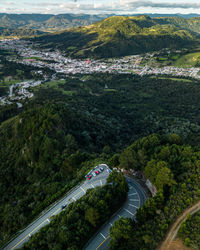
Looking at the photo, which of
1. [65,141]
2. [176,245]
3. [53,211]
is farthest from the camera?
[65,141]

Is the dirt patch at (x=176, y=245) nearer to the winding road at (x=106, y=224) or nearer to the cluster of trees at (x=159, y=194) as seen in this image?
the cluster of trees at (x=159, y=194)

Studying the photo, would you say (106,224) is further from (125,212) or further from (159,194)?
(159,194)

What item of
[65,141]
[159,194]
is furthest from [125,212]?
[65,141]

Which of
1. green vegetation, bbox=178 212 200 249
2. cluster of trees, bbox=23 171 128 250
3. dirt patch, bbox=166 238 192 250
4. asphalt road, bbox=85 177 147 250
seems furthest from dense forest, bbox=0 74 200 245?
cluster of trees, bbox=23 171 128 250

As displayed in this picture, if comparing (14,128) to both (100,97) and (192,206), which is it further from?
(100,97)

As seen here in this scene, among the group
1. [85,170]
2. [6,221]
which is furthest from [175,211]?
[6,221]

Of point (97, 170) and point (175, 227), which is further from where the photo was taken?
point (97, 170)
